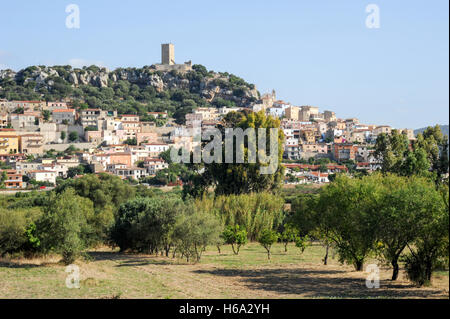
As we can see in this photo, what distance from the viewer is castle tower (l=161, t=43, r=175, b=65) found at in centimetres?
15188

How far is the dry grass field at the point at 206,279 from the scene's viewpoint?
49.2ft

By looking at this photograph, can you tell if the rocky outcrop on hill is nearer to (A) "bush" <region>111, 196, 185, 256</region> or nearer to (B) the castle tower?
(B) the castle tower

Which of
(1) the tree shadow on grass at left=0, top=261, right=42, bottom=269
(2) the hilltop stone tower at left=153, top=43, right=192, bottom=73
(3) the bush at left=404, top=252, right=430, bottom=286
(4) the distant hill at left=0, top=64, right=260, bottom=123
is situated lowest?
(1) the tree shadow on grass at left=0, top=261, right=42, bottom=269

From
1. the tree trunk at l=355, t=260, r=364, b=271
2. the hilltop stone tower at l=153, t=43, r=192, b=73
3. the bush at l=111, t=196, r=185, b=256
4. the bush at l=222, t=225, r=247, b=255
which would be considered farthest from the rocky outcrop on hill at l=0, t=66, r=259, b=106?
the tree trunk at l=355, t=260, r=364, b=271

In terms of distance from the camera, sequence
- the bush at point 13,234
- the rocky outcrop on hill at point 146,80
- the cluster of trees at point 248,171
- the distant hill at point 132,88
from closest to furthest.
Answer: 1. the bush at point 13,234
2. the cluster of trees at point 248,171
3. the distant hill at point 132,88
4. the rocky outcrop on hill at point 146,80

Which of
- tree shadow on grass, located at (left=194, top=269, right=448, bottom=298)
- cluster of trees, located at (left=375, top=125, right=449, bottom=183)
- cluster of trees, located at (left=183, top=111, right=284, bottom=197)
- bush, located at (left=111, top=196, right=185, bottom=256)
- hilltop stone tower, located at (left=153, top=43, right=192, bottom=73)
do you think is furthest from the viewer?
hilltop stone tower, located at (left=153, top=43, right=192, bottom=73)

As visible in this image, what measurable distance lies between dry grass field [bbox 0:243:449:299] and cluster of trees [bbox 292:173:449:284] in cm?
62

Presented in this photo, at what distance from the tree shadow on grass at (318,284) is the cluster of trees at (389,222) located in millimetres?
731

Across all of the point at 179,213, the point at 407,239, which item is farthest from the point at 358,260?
the point at 179,213

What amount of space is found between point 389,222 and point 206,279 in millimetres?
6135

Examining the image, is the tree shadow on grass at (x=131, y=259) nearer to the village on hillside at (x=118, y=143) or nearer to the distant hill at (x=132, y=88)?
the village on hillside at (x=118, y=143)

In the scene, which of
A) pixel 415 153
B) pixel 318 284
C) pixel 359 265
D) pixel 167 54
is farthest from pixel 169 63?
pixel 318 284

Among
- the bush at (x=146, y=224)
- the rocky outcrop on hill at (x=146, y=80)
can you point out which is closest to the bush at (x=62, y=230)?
the bush at (x=146, y=224)
